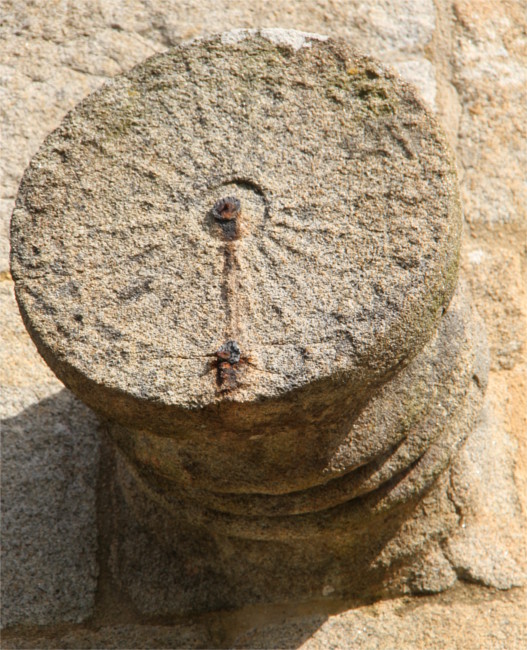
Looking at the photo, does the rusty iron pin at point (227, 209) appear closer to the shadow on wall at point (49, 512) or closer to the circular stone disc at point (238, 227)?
the circular stone disc at point (238, 227)

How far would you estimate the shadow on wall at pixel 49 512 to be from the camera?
1.85 m

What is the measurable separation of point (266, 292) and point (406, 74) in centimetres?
122

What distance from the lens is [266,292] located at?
145cm

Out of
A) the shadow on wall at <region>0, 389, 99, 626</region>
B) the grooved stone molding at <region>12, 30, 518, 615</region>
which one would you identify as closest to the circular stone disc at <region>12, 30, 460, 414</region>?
the grooved stone molding at <region>12, 30, 518, 615</region>

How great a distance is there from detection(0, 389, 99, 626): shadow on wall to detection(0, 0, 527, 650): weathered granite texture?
0.07 ft

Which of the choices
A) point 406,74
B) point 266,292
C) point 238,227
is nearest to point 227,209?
point 238,227

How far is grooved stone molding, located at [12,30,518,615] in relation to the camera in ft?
4.59

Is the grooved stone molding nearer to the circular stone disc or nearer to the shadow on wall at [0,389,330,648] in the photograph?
the circular stone disc

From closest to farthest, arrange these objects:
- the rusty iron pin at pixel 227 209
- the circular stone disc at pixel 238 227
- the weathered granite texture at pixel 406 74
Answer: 1. the circular stone disc at pixel 238 227
2. the rusty iron pin at pixel 227 209
3. the weathered granite texture at pixel 406 74

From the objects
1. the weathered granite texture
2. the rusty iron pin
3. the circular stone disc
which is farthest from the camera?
the weathered granite texture

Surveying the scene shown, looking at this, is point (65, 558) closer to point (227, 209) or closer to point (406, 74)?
point (227, 209)

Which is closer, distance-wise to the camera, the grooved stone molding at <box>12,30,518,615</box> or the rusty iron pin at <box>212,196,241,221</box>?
the grooved stone molding at <box>12,30,518,615</box>

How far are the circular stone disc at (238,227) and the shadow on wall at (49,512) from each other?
0.57 meters

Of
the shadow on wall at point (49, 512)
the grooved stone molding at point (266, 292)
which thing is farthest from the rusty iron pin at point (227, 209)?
the shadow on wall at point (49, 512)
